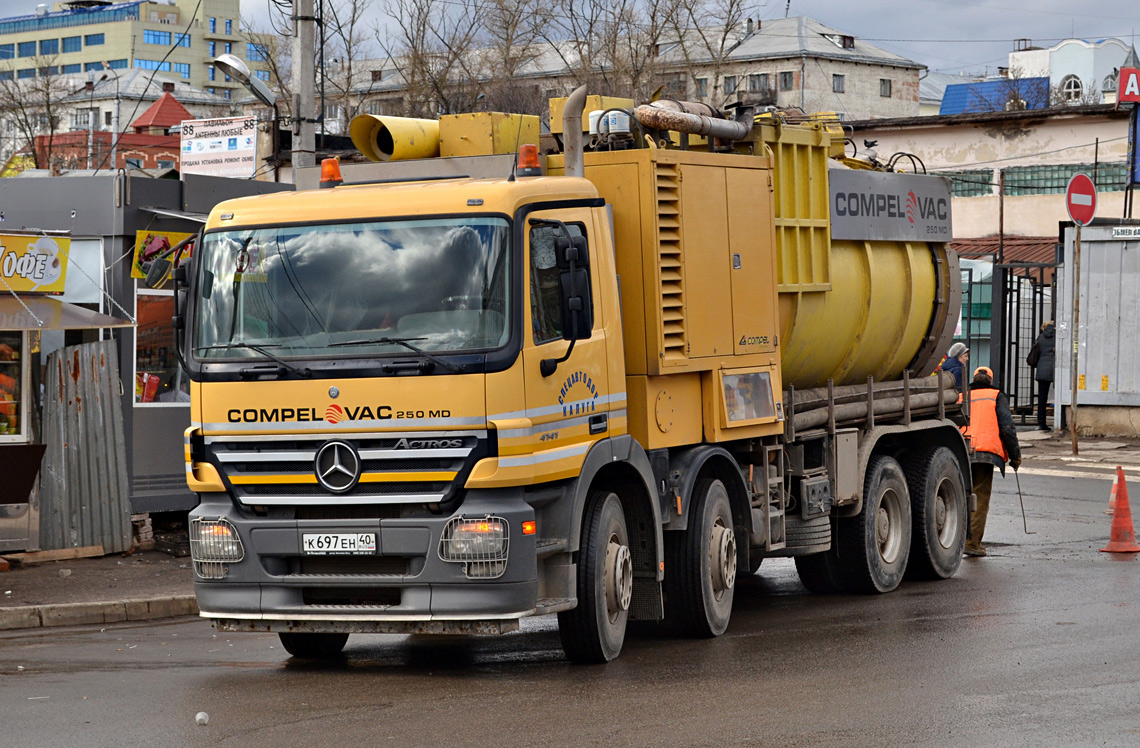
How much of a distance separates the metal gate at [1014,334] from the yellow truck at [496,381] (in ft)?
56.2

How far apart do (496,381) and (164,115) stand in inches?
3138

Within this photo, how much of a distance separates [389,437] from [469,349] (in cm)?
61

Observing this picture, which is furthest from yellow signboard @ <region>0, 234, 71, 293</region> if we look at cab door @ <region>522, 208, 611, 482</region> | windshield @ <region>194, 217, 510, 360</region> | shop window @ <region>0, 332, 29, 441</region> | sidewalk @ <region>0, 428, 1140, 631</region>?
cab door @ <region>522, 208, 611, 482</region>

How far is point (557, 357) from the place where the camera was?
314 inches

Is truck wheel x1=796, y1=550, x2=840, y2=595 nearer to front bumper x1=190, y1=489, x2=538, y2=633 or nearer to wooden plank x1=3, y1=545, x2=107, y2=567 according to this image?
front bumper x1=190, y1=489, x2=538, y2=633

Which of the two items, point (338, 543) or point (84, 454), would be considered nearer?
point (338, 543)

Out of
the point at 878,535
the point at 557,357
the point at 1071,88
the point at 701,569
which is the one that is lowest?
the point at 878,535

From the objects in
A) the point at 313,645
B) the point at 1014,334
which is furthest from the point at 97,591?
the point at 1014,334

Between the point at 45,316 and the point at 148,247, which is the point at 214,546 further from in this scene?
the point at 148,247

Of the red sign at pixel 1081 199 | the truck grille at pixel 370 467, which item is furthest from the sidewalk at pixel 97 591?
the red sign at pixel 1081 199

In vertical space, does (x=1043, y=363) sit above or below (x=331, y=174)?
below

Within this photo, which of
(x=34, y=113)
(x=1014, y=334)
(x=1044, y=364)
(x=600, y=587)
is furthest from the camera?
(x=34, y=113)

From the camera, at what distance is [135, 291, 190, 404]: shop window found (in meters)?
14.1

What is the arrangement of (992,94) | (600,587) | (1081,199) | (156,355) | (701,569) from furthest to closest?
(992,94) → (1081,199) → (156,355) → (701,569) → (600,587)
